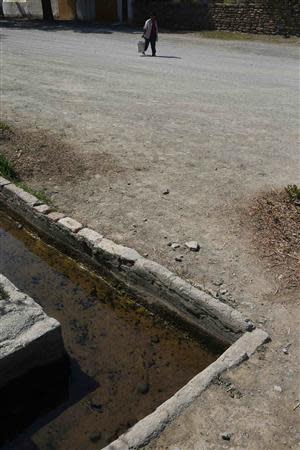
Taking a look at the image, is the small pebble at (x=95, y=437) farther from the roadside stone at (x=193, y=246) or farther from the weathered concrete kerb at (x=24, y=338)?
the roadside stone at (x=193, y=246)

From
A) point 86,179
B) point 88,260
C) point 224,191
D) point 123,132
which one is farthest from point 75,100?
point 88,260

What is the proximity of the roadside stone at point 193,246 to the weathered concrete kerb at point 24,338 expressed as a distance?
1.90m

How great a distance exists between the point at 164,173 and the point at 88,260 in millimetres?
2199

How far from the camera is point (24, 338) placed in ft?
11.0

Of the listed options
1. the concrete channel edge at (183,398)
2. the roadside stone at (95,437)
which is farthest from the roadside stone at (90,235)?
the roadside stone at (95,437)

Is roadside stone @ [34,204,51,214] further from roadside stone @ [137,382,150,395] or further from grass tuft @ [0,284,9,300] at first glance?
roadside stone @ [137,382,150,395]

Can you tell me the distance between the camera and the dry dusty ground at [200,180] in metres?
3.21

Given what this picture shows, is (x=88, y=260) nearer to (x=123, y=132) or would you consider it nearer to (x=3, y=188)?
(x=3, y=188)

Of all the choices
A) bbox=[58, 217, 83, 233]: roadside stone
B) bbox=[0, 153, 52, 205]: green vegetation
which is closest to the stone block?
bbox=[0, 153, 52, 205]: green vegetation

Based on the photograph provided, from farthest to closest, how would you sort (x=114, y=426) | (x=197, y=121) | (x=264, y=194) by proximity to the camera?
1. (x=197, y=121)
2. (x=264, y=194)
3. (x=114, y=426)

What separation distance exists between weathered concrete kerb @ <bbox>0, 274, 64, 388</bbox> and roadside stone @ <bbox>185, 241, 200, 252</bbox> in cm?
190

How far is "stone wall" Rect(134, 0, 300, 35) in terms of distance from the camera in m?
21.7

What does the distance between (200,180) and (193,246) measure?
188 centimetres

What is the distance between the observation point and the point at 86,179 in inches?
258
